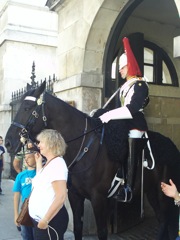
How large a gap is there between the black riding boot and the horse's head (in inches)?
43.4

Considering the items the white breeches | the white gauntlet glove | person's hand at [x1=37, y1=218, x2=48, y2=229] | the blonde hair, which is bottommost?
person's hand at [x1=37, y1=218, x2=48, y2=229]

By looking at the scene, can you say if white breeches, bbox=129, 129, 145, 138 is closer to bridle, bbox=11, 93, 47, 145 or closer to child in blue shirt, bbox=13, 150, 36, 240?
bridle, bbox=11, 93, 47, 145

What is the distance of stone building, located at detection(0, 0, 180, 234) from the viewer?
17.4ft

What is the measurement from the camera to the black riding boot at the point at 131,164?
3.92m

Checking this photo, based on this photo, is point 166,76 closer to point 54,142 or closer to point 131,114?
Answer: point 131,114

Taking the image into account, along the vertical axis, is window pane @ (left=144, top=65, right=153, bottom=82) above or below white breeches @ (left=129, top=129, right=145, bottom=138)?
above

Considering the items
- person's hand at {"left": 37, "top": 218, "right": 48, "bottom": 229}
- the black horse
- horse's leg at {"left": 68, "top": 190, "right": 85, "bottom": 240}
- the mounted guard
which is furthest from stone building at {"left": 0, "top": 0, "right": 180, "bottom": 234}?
person's hand at {"left": 37, "top": 218, "right": 48, "bottom": 229}

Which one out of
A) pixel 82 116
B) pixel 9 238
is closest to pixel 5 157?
pixel 9 238

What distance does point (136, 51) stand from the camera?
6.73 meters

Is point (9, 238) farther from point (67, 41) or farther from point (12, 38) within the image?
point (12, 38)

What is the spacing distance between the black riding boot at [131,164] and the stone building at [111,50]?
1.09 meters

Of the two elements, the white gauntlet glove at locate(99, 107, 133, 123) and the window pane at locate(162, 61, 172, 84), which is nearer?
the white gauntlet glove at locate(99, 107, 133, 123)

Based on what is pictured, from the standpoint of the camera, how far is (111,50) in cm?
544

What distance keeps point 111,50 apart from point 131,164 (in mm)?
2242
